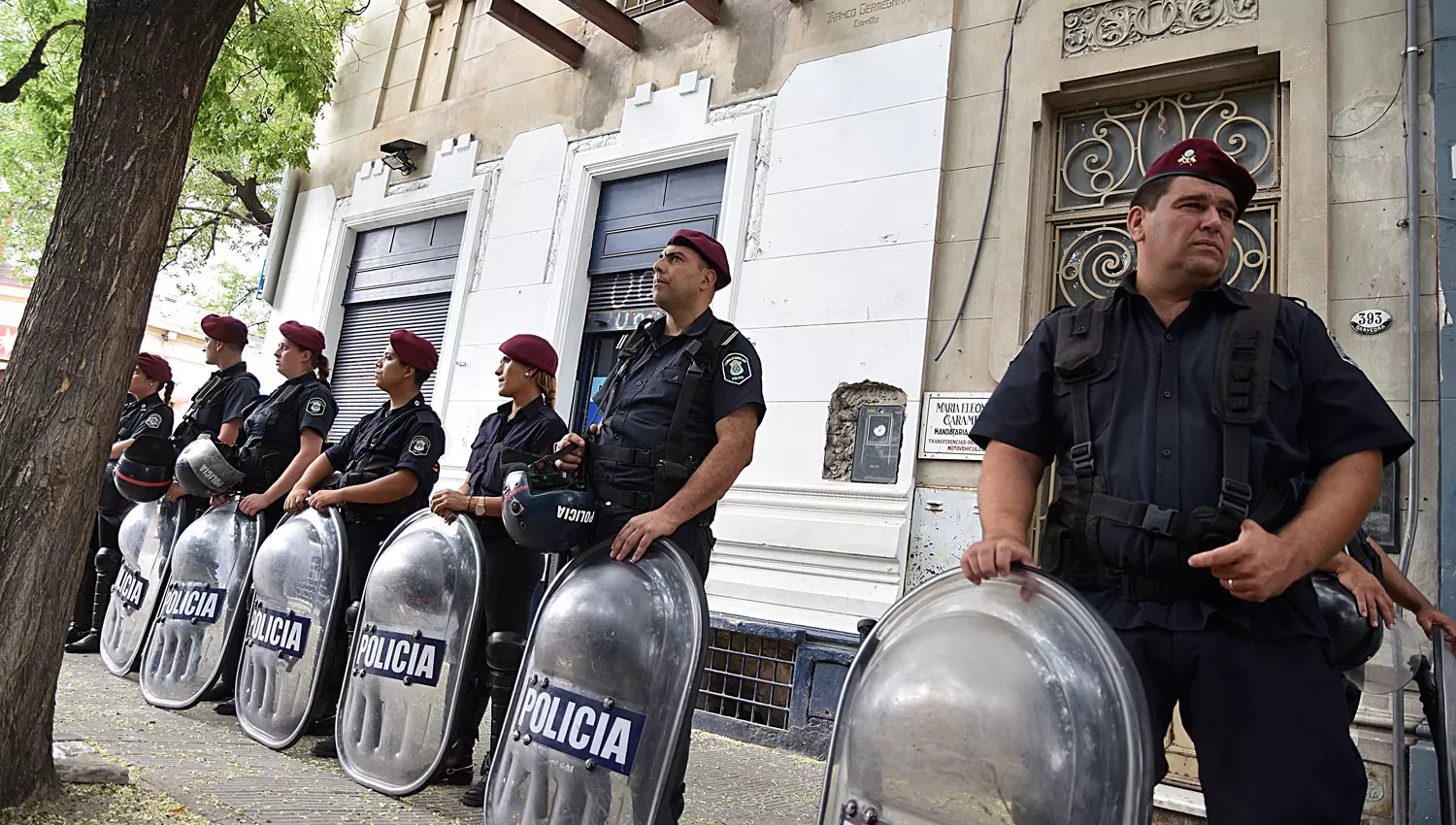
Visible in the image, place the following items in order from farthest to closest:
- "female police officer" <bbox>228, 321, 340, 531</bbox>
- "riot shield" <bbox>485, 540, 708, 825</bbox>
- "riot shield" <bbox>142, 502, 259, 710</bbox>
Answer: "female police officer" <bbox>228, 321, 340, 531</bbox>
"riot shield" <bbox>142, 502, 259, 710</bbox>
"riot shield" <bbox>485, 540, 708, 825</bbox>

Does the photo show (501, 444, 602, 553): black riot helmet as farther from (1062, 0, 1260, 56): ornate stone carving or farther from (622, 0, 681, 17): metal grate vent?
(622, 0, 681, 17): metal grate vent

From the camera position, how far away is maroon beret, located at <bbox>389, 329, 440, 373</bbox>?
174 inches

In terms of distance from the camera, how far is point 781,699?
5348 millimetres

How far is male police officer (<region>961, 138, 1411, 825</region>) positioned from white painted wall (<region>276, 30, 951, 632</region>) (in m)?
3.25

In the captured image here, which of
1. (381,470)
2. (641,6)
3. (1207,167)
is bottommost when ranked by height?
(381,470)

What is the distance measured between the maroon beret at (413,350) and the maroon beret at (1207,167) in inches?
132

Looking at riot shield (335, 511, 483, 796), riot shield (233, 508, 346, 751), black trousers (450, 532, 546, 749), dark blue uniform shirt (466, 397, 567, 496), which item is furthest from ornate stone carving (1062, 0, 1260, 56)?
riot shield (233, 508, 346, 751)

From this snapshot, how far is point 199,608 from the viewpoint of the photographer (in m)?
4.41

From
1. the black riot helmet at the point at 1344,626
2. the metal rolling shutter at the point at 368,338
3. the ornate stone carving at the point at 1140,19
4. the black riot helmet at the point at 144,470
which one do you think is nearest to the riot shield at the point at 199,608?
the black riot helmet at the point at 144,470

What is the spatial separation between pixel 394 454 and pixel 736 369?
201cm

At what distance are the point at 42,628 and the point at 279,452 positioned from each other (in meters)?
2.19

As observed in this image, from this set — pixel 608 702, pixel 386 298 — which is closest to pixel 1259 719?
pixel 608 702

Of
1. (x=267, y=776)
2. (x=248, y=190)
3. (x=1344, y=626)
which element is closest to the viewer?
(x=1344, y=626)

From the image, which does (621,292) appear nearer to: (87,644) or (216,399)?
(216,399)
